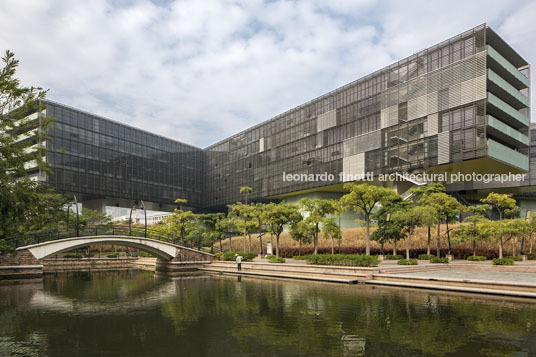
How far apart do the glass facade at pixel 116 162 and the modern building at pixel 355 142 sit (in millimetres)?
213

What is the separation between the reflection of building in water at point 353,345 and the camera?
10.8m

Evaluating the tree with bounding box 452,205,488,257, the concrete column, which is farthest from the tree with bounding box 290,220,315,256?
the concrete column

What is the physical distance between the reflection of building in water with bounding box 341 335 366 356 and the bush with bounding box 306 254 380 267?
16872 millimetres

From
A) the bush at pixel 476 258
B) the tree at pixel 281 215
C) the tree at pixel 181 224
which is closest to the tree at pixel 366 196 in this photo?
the bush at pixel 476 258

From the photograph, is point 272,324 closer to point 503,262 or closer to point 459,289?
point 459,289

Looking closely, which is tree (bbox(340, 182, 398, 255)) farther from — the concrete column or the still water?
the concrete column

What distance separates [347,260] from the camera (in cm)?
3014

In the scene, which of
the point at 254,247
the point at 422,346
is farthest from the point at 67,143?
the point at 422,346

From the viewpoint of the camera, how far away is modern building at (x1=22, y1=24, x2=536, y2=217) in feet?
157

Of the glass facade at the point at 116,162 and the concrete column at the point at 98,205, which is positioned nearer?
the glass facade at the point at 116,162

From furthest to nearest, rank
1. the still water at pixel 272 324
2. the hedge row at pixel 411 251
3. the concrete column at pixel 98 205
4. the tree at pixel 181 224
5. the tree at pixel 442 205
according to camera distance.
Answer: the concrete column at pixel 98 205, the tree at pixel 181 224, the hedge row at pixel 411 251, the tree at pixel 442 205, the still water at pixel 272 324

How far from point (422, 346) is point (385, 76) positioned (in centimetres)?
5232

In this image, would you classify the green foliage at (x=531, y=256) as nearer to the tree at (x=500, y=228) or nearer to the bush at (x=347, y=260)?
the tree at (x=500, y=228)

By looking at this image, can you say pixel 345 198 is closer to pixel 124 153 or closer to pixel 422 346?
pixel 422 346
